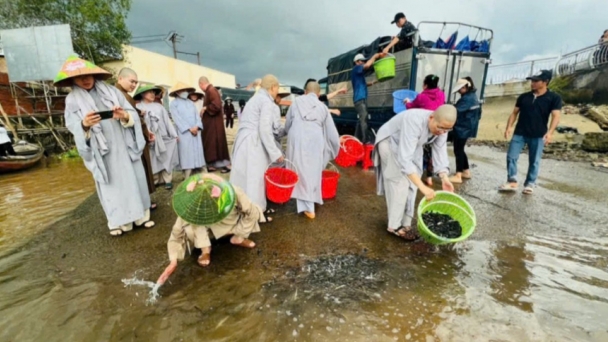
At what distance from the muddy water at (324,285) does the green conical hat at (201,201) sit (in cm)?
59

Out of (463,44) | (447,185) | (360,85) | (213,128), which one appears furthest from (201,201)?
(463,44)

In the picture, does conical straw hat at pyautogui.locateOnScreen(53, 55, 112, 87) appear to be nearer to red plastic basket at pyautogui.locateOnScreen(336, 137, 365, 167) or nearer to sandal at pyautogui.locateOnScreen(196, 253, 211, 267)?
sandal at pyautogui.locateOnScreen(196, 253, 211, 267)

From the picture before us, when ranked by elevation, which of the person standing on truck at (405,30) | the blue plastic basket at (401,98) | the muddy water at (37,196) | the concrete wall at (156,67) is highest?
the concrete wall at (156,67)

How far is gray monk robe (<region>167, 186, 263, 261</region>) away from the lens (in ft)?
8.04

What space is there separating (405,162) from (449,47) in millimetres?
4579

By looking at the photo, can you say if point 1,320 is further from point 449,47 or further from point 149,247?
point 449,47

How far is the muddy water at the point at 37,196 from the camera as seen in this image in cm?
379

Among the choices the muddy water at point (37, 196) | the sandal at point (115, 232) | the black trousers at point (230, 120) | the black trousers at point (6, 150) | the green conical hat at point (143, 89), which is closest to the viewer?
the sandal at point (115, 232)

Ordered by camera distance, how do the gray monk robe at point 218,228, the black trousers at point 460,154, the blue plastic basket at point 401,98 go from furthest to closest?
the blue plastic basket at point 401,98 → the black trousers at point 460,154 → the gray monk robe at point 218,228

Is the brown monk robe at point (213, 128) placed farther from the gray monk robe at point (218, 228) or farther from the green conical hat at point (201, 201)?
the green conical hat at point (201, 201)

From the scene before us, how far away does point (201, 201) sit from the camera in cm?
222

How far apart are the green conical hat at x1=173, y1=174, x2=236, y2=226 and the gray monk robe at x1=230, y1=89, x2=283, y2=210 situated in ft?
3.81

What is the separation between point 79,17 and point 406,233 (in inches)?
633

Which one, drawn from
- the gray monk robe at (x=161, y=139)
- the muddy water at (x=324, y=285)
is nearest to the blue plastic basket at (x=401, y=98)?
the muddy water at (x=324, y=285)
